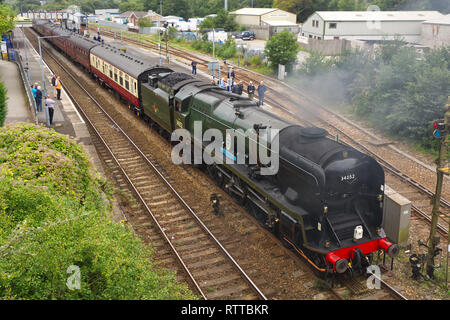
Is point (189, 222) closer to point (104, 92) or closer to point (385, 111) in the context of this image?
point (385, 111)

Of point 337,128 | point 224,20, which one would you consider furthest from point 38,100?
point 224,20

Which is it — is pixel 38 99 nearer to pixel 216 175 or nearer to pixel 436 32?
pixel 216 175

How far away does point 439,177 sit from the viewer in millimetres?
9625

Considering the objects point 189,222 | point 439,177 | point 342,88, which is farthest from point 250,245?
point 342,88

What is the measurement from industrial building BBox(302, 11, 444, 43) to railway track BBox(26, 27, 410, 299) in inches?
1389

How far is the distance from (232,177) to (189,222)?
213 centimetres

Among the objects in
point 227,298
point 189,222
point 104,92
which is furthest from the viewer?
point 104,92

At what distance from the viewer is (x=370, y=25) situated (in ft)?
155

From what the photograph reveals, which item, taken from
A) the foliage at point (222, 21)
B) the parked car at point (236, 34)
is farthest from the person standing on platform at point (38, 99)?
the foliage at point (222, 21)

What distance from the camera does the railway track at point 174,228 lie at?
32.8 feet

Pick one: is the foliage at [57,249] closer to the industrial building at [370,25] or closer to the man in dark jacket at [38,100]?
the man in dark jacket at [38,100]

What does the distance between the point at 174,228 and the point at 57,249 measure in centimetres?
684

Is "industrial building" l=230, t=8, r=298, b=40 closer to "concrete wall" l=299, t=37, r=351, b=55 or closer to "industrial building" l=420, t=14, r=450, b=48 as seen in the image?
"concrete wall" l=299, t=37, r=351, b=55

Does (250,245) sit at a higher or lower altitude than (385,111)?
lower
